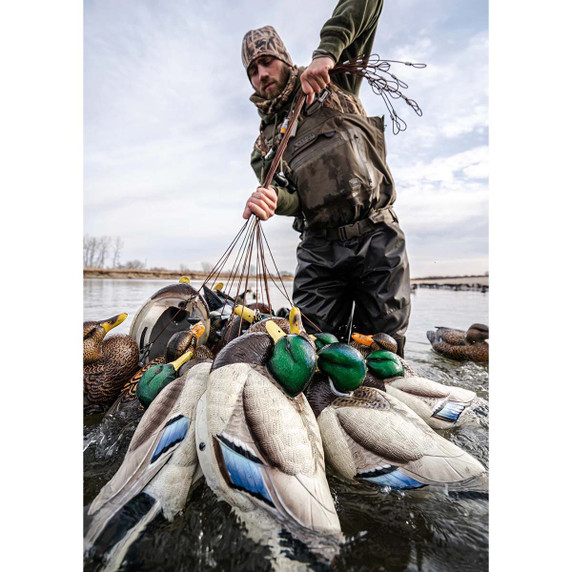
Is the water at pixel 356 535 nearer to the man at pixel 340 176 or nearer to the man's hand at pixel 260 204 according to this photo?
the man's hand at pixel 260 204

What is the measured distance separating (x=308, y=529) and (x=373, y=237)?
229cm

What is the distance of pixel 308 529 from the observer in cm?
95

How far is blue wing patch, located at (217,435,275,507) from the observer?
1.00 meters

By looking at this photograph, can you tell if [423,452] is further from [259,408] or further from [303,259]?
[303,259]

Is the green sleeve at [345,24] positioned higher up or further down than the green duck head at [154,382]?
higher up

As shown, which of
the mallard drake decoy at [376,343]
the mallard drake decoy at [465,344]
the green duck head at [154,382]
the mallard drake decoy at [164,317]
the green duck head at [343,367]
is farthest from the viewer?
the mallard drake decoy at [465,344]

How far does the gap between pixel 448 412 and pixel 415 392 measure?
22 centimetres

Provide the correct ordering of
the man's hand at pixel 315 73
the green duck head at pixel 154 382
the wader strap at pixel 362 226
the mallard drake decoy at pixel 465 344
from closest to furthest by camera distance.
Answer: the green duck head at pixel 154 382 → the man's hand at pixel 315 73 → the wader strap at pixel 362 226 → the mallard drake decoy at pixel 465 344

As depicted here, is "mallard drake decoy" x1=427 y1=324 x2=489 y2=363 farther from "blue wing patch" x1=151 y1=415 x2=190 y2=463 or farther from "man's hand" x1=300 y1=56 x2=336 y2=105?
"blue wing patch" x1=151 y1=415 x2=190 y2=463

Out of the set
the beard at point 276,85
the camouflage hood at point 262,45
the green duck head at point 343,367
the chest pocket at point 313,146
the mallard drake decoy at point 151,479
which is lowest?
the mallard drake decoy at point 151,479

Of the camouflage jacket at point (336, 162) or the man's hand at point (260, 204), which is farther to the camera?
the camouflage jacket at point (336, 162)

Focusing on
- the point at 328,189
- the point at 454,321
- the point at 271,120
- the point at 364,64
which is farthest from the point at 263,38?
the point at 454,321

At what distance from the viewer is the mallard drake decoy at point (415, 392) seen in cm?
177

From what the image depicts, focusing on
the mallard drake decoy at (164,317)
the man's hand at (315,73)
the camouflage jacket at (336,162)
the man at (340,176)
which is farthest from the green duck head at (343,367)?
the man's hand at (315,73)
